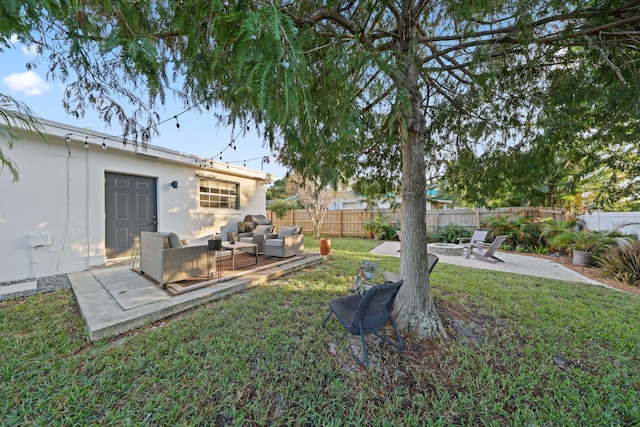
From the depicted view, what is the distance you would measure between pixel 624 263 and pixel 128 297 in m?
10.2

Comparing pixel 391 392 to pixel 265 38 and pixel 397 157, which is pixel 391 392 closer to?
pixel 265 38

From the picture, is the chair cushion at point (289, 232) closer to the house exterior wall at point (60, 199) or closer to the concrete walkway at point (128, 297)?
the concrete walkway at point (128, 297)

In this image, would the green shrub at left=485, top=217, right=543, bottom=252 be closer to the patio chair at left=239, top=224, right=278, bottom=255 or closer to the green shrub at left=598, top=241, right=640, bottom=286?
the green shrub at left=598, top=241, right=640, bottom=286

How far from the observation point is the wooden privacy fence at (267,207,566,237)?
34.5ft

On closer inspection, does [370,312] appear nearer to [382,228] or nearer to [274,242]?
[274,242]

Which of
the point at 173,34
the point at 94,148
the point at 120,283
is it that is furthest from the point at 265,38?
the point at 94,148

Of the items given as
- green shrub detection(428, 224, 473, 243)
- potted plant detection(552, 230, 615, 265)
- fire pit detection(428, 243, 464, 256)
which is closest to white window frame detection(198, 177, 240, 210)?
fire pit detection(428, 243, 464, 256)

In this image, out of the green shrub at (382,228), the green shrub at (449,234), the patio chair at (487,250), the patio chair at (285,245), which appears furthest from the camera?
the green shrub at (382,228)

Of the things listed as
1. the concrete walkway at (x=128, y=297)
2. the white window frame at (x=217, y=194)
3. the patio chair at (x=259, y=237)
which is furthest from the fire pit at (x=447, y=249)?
the white window frame at (x=217, y=194)

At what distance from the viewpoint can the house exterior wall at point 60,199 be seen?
4867 mm

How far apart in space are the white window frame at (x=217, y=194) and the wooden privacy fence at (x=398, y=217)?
532 centimetres

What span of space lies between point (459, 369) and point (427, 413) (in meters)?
0.71

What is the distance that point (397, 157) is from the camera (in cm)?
414

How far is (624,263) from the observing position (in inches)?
226
